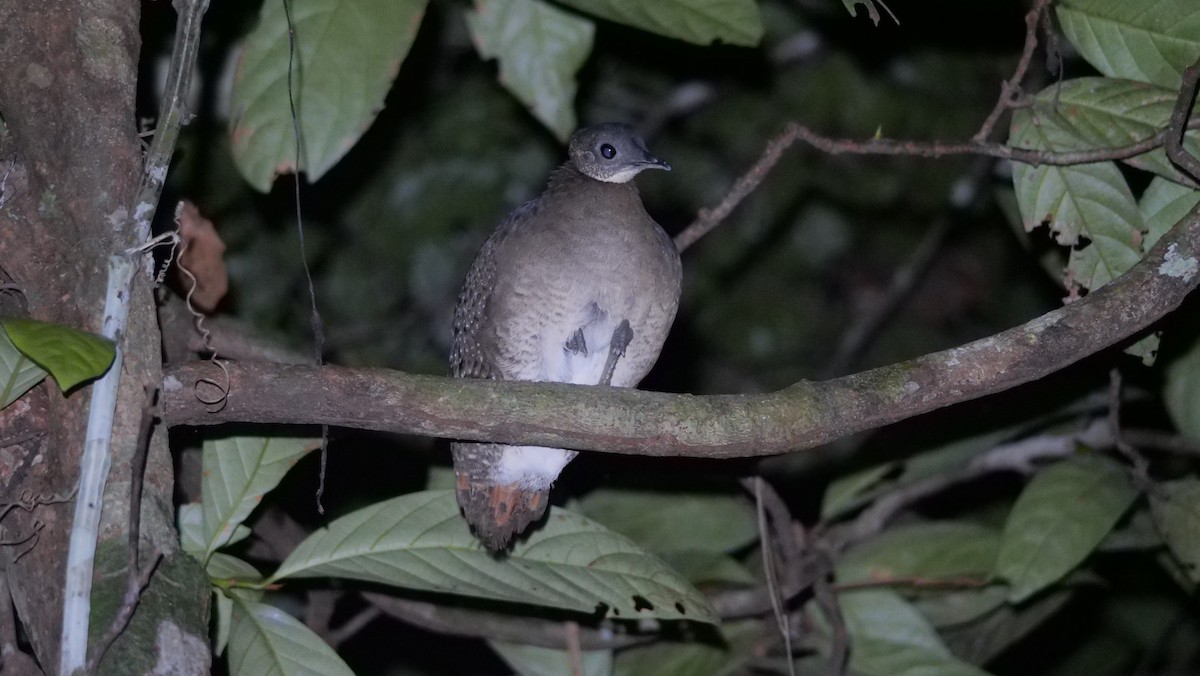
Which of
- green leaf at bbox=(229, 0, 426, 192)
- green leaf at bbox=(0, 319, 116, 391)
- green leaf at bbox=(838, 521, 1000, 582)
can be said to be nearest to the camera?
green leaf at bbox=(0, 319, 116, 391)

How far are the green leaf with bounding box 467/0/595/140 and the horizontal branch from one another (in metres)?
1.38

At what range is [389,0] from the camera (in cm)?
315

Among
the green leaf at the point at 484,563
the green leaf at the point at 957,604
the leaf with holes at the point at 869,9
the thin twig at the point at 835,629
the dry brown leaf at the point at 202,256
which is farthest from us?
the green leaf at the point at 957,604

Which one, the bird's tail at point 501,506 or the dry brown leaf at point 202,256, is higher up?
the dry brown leaf at point 202,256

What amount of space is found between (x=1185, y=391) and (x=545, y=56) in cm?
242

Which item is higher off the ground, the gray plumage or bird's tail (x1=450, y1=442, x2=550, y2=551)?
the gray plumage

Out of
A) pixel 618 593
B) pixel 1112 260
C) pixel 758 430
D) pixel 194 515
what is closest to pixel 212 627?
pixel 194 515

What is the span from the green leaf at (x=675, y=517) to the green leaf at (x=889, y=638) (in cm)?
47

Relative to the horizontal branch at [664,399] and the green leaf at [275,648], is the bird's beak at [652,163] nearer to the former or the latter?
the horizontal branch at [664,399]

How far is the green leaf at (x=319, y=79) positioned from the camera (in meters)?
3.11

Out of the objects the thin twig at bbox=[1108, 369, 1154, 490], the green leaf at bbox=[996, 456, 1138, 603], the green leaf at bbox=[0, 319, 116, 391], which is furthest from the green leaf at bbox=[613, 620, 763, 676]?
the green leaf at bbox=[0, 319, 116, 391]

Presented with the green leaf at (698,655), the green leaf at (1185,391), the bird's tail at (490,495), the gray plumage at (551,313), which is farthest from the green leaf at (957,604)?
the bird's tail at (490,495)

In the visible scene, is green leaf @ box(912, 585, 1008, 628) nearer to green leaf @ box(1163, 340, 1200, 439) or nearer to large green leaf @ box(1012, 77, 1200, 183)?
green leaf @ box(1163, 340, 1200, 439)

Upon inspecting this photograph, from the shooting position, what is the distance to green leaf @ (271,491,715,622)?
301 centimetres
